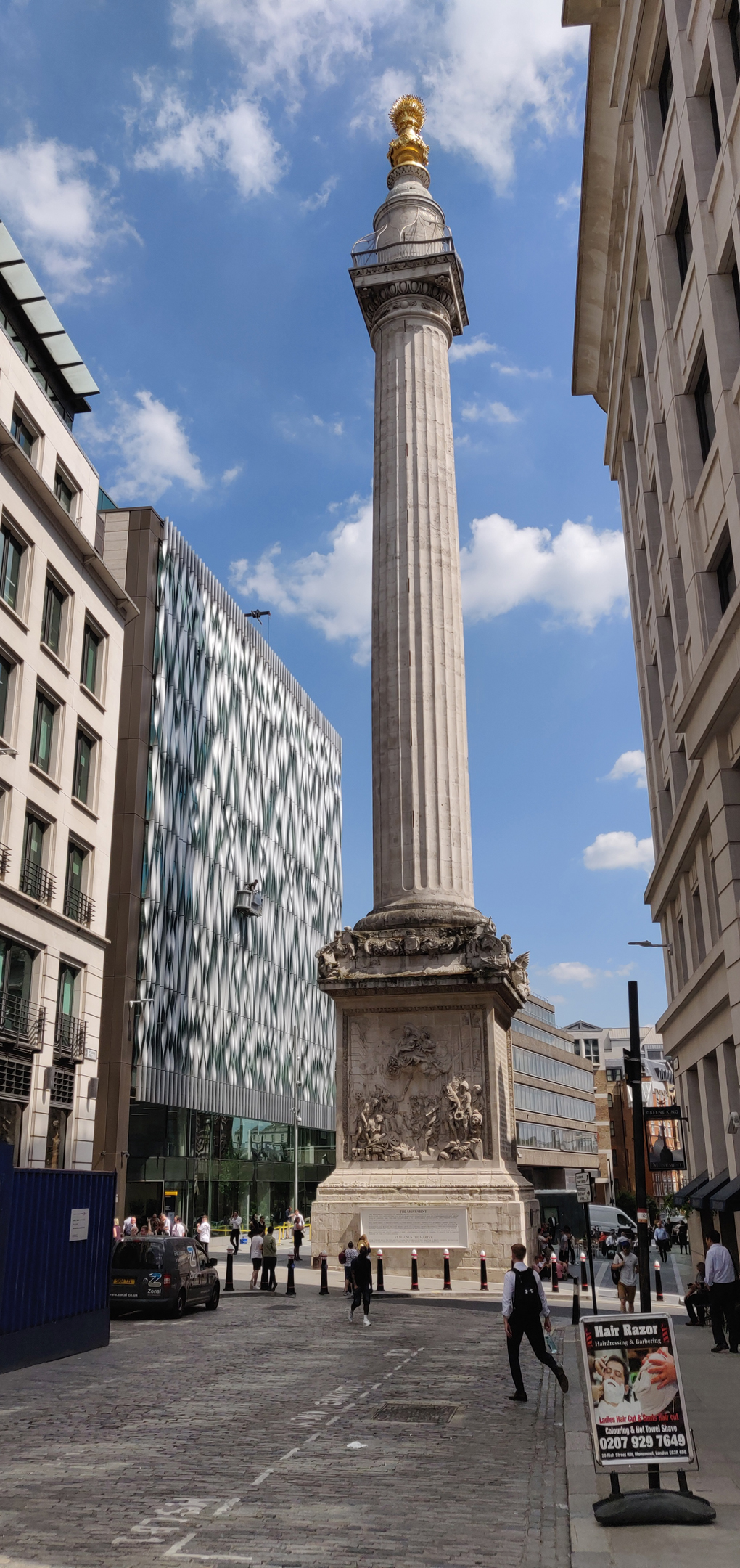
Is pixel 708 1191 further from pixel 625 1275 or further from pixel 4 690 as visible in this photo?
pixel 4 690

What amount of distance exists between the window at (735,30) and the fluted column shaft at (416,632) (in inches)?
813

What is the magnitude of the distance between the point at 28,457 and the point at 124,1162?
31334mm

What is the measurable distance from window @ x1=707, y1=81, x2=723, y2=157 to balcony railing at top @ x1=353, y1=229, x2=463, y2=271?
22191mm

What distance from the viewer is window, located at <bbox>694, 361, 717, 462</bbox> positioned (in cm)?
2091

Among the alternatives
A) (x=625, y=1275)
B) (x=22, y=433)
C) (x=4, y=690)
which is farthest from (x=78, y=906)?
(x=625, y=1275)

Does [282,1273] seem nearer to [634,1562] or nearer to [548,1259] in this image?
[548,1259]

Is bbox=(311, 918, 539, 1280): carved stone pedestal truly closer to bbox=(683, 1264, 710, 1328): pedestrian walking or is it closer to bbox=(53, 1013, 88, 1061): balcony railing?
bbox=(53, 1013, 88, 1061): balcony railing

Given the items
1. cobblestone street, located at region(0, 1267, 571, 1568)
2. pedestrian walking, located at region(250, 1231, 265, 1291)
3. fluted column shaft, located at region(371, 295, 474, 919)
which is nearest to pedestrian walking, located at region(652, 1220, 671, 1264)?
fluted column shaft, located at region(371, 295, 474, 919)

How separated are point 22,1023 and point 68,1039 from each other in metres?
3.19

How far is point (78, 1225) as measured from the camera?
1888 cm

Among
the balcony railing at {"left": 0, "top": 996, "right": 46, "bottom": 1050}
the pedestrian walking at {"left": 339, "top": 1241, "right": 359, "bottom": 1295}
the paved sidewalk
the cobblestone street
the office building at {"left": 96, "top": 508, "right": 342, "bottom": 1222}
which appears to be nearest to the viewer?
the paved sidewalk

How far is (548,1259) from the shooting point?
108 feet

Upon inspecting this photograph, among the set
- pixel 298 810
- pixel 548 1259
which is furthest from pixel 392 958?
pixel 298 810

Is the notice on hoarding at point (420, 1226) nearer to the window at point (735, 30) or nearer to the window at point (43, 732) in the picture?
the window at point (43, 732)
